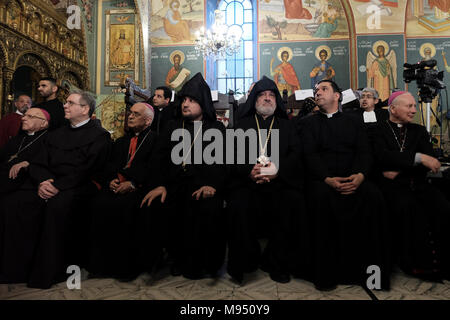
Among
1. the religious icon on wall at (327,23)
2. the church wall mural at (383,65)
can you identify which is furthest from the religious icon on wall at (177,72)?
the church wall mural at (383,65)

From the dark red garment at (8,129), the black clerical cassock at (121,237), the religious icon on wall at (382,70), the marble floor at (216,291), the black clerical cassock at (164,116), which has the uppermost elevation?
the religious icon on wall at (382,70)

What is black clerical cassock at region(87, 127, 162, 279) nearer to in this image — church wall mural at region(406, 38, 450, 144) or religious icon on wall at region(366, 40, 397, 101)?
religious icon on wall at region(366, 40, 397, 101)

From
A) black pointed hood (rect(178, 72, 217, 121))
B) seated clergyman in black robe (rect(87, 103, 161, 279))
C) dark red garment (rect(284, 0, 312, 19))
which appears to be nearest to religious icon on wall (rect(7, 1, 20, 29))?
black pointed hood (rect(178, 72, 217, 121))

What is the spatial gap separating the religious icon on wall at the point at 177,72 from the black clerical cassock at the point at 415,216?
9.64 m

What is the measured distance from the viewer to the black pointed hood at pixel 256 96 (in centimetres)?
281

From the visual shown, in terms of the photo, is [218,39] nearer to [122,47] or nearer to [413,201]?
[122,47]

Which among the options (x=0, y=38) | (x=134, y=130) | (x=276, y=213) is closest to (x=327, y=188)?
(x=276, y=213)

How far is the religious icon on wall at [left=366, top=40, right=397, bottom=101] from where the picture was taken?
1015cm

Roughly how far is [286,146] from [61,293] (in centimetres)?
244

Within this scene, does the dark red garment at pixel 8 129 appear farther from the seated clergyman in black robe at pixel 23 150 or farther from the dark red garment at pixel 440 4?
the dark red garment at pixel 440 4

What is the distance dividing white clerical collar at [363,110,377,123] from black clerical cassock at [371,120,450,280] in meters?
1.30

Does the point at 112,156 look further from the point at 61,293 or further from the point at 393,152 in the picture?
the point at 393,152
